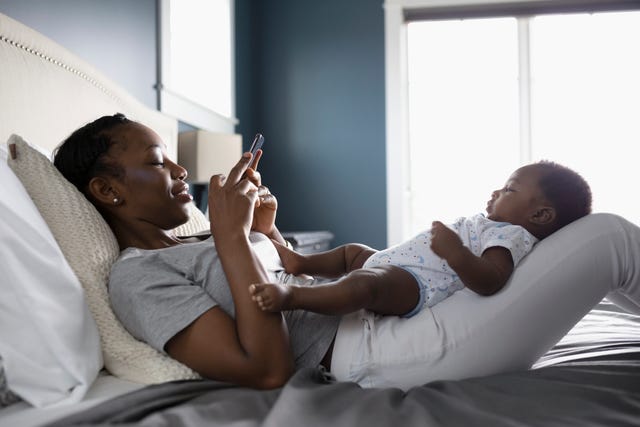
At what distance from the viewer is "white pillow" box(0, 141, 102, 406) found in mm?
861

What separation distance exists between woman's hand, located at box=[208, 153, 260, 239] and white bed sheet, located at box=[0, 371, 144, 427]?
1.03ft

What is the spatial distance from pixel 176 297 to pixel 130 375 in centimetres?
16

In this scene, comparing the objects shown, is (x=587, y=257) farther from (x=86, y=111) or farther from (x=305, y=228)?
(x=305, y=228)

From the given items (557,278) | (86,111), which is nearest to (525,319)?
(557,278)

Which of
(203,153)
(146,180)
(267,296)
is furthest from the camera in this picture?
(203,153)

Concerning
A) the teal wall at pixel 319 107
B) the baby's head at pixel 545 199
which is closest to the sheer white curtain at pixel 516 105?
the teal wall at pixel 319 107

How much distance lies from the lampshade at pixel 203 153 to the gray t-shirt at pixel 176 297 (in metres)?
1.73

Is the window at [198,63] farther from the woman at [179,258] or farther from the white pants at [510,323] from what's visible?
the white pants at [510,323]

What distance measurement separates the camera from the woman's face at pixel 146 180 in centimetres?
123

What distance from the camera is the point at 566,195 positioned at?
131 cm

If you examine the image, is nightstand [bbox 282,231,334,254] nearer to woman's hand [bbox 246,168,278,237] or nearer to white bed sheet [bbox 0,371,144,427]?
woman's hand [bbox 246,168,278,237]

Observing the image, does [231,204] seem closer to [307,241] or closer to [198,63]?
[307,241]

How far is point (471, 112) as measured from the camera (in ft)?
14.1

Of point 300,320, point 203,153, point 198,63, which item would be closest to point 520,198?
point 300,320
